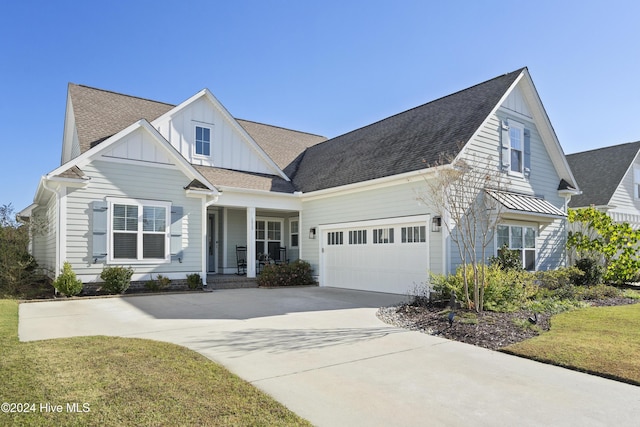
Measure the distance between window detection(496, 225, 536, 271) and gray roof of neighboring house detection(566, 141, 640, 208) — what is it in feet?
28.6

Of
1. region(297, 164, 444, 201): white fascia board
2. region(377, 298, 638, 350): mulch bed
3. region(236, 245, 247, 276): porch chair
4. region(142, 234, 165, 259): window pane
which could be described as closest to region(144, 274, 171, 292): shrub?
region(142, 234, 165, 259): window pane

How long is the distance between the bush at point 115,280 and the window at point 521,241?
1111 cm

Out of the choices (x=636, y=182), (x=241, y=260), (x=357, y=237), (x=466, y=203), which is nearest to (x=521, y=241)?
(x=466, y=203)

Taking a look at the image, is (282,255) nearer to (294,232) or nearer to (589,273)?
(294,232)

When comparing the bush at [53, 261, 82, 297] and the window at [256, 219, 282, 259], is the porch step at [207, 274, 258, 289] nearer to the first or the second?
the window at [256, 219, 282, 259]

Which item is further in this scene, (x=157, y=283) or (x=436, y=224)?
(x=157, y=283)

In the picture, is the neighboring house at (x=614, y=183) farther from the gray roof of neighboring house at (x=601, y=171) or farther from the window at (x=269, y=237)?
the window at (x=269, y=237)

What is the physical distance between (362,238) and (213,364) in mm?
9404

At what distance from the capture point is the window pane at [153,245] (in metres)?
12.6

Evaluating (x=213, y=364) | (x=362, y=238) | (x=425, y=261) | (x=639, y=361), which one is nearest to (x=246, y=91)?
(x=362, y=238)

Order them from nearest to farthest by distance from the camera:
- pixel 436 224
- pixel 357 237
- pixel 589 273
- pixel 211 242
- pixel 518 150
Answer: pixel 436 224 → pixel 589 273 → pixel 518 150 → pixel 357 237 → pixel 211 242

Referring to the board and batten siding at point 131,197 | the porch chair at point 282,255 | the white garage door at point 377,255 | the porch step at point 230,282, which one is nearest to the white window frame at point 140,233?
the board and batten siding at point 131,197

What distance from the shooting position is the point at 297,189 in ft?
55.3

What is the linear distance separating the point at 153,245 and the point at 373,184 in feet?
23.7
